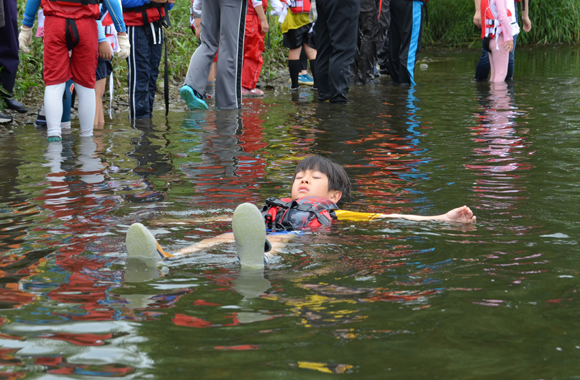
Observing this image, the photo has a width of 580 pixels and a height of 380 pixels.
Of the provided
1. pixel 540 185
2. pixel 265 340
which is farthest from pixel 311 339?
pixel 540 185

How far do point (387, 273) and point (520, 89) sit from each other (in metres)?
8.65

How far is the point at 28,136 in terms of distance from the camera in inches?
303

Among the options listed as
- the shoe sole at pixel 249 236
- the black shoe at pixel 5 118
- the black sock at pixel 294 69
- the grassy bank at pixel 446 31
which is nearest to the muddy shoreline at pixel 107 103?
the black shoe at pixel 5 118

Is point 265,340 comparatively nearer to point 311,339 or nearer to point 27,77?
point 311,339

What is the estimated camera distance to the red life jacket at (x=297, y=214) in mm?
4246

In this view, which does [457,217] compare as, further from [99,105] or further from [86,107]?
[99,105]

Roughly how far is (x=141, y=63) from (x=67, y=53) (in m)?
1.73

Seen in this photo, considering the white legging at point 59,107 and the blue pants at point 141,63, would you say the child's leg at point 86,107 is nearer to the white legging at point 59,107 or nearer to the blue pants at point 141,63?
the white legging at point 59,107

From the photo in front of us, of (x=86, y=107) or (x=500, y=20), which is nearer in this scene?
(x=86, y=107)

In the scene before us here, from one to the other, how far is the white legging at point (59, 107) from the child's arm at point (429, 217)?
3.74 metres

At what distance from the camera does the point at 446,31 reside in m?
23.9

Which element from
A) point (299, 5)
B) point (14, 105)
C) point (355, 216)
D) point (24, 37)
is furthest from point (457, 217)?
point (299, 5)

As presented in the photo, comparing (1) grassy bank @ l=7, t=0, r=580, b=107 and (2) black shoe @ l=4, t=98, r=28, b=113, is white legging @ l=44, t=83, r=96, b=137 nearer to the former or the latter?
(2) black shoe @ l=4, t=98, r=28, b=113

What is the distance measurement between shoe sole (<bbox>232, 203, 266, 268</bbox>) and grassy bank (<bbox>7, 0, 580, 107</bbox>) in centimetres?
809
